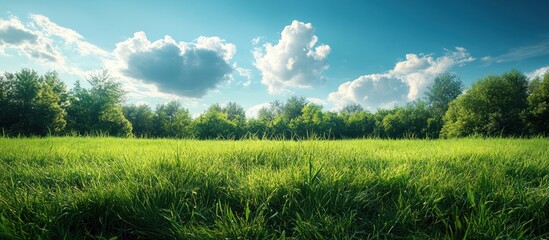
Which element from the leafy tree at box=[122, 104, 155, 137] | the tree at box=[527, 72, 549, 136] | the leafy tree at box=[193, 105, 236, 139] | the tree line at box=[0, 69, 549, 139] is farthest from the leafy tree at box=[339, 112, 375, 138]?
the leafy tree at box=[122, 104, 155, 137]

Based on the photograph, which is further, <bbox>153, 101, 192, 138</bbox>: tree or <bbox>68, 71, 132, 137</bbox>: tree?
<bbox>153, 101, 192, 138</bbox>: tree

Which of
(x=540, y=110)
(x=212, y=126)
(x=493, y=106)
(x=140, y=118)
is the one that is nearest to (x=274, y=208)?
(x=540, y=110)

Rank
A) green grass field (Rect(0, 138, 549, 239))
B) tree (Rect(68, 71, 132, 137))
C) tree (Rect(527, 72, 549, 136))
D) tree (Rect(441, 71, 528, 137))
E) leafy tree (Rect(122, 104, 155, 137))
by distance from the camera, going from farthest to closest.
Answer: leafy tree (Rect(122, 104, 155, 137))
tree (Rect(68, 71, 132, 137))
tree (Rect(441, 71, 528, 137))
tree (Rect(527, 72, 549, 136))
green grass field (Rect(0, 138, 549, 239))

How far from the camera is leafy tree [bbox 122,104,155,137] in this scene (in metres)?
63.0

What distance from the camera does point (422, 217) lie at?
2.82 m

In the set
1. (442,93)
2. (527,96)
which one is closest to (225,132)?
(527,96)

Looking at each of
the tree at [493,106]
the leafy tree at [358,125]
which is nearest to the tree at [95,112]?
the leafy tree at [358,125]

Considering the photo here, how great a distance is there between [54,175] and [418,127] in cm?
5495

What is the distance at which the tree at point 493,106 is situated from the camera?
3391cm

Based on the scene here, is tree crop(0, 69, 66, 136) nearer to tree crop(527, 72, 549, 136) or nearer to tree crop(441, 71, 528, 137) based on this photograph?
tree crop(441, 71, 528, 137)

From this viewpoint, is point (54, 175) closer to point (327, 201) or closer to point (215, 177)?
point (215, 177)

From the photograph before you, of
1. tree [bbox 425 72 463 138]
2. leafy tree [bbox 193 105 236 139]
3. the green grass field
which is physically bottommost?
the green grass field

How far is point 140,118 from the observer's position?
63.9 m

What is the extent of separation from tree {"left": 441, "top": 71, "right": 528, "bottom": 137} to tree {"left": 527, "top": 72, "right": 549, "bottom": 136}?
914mm
